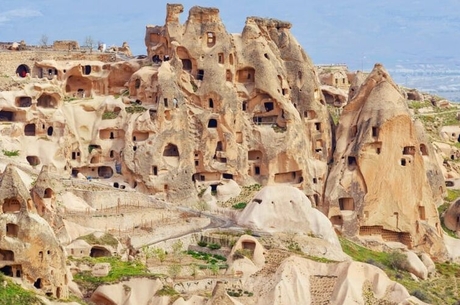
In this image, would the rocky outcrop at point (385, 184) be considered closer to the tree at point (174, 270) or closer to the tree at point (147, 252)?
the tree at point (147, 252)

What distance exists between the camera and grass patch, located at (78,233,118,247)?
65.4 metres

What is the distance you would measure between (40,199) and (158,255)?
6495mm

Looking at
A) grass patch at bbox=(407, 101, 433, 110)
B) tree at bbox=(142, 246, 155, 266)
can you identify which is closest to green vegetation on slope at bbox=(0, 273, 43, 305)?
tree at bbox=(142, 246, 155, 266)

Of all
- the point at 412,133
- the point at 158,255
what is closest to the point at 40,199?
the point at 158,255

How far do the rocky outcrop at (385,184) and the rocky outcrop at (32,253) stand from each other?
3606 cm

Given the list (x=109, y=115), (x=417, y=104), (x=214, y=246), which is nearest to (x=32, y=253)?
(x=214, y=246)

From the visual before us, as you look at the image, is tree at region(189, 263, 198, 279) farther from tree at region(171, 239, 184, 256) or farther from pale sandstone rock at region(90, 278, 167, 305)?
pale sandstone rock at region(90, 278, 167, 305)

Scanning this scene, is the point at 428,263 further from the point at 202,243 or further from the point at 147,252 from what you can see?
the point at 147,252

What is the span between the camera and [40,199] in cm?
6600

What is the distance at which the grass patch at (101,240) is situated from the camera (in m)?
65.4

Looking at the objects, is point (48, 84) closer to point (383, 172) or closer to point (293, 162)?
point (293, 162)

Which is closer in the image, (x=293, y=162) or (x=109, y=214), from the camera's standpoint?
(x=109, y=214)

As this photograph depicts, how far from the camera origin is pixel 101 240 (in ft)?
216

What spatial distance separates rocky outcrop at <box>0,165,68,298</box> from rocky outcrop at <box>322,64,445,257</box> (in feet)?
118
